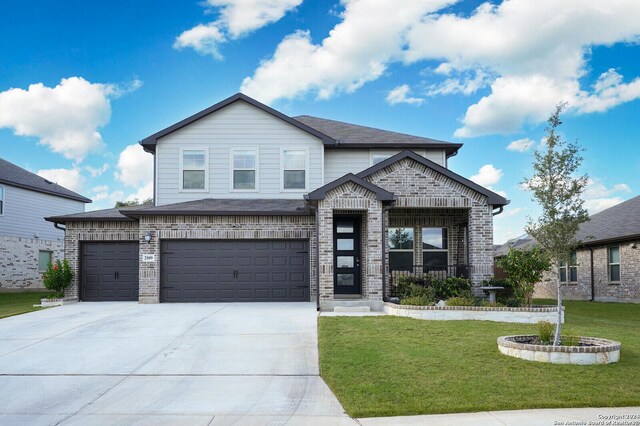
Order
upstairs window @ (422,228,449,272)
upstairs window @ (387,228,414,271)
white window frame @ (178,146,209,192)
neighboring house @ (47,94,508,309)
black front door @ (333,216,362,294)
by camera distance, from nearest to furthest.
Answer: neighboring house @ (47,94,508,309)
black front door @ (333,216,362,294)
upstairs window @ (387,228,414,271)
upstairs window @ (422,228,449,272)
white window frame @ (178,146,209,192)

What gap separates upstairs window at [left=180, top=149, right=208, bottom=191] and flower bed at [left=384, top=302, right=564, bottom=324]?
9.31m

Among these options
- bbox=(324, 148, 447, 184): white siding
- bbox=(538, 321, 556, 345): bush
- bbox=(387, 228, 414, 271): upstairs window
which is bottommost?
bbox=(538, 321, 556, 345): bush

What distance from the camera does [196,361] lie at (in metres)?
→ 9.26

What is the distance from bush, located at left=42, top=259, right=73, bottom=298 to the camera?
1792 centimetres

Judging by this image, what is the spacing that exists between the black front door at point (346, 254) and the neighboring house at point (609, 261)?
22.7ft

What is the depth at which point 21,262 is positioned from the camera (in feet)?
93.5

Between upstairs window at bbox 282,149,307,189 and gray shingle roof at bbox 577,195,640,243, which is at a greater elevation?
upstairs window at bbox 282,149,307,189

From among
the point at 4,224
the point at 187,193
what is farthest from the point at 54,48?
the point at 4,224

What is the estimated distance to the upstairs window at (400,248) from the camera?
18.2 meters

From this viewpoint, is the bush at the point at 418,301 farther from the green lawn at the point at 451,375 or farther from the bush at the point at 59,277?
the bush at the point at 59,277

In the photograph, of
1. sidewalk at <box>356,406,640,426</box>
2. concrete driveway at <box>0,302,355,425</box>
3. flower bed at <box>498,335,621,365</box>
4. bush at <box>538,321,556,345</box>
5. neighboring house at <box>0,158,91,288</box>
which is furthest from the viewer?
neighboring house at <box>0,158,91,288</box>

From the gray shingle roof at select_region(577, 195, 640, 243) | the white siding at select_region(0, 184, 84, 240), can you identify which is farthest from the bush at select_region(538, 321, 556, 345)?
the white siding at select_region(0, 184, 84, 240)

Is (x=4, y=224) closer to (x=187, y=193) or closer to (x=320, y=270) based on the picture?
(x=187, y=193)

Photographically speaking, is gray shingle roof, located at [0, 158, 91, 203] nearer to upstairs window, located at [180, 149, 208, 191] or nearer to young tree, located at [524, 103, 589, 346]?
upstairs window, located at [180, 149, 208, 191]
